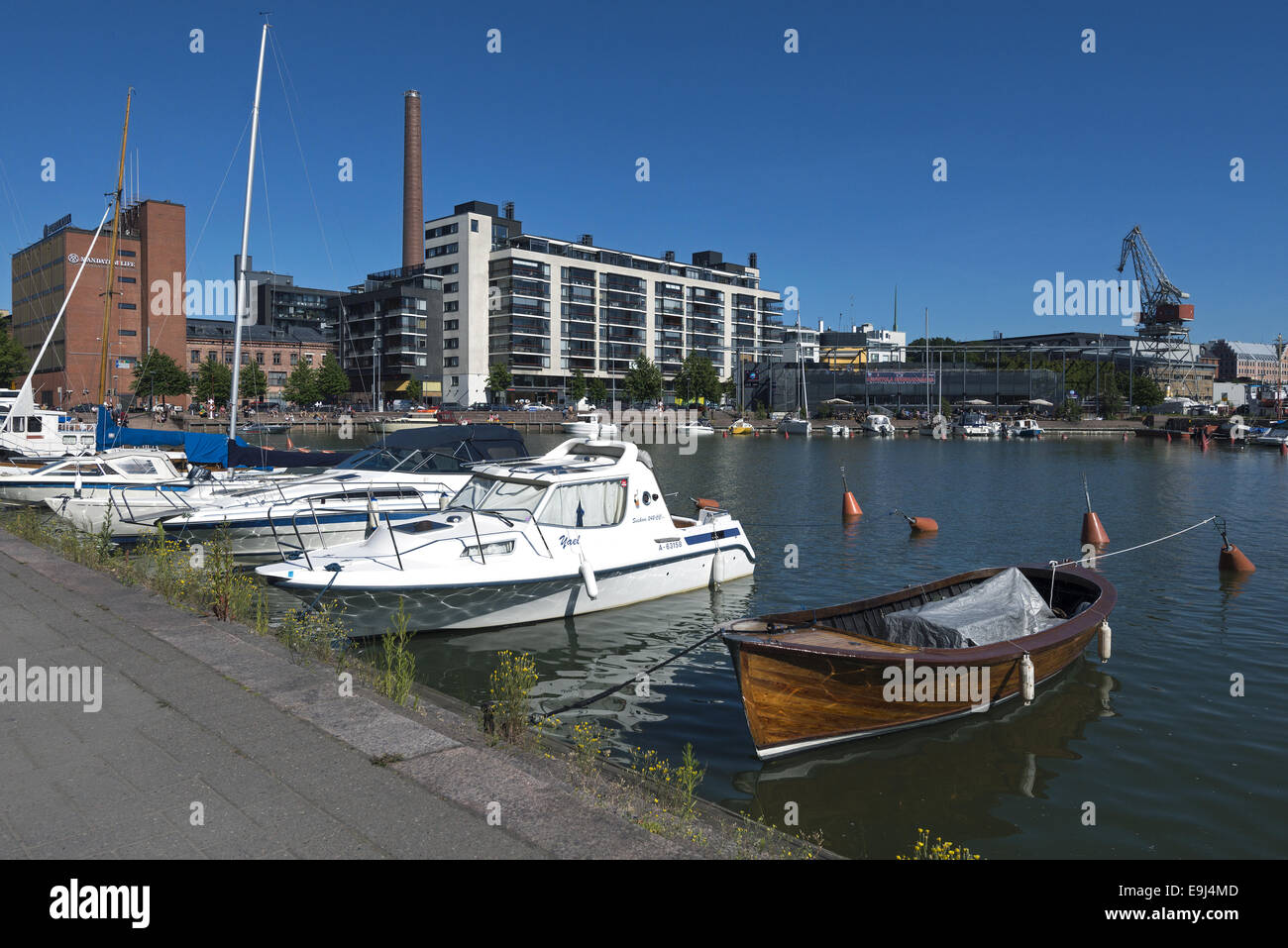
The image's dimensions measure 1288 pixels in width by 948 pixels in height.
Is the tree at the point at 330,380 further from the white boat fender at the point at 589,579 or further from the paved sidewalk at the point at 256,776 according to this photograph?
the paved sidewalk at the point at 256,776

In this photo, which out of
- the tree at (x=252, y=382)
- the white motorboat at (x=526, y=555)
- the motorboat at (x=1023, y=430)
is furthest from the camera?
the tree at (x=252, y=382)

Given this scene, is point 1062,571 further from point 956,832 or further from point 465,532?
point 465,532

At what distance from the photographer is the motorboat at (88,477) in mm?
23344

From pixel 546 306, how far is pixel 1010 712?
Result: 428 feet

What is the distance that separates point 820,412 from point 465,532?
122398 mm

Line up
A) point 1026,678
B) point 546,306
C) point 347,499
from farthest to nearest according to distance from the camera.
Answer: point 546,306, point 347,499, point 1026,678

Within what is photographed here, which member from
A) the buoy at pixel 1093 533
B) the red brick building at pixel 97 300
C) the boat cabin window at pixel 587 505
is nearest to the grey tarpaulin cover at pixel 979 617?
the boat cabin window at pixel 587 505

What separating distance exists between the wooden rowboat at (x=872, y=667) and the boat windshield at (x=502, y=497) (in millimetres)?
6083

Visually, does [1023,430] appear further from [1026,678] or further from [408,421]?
[1026,678]

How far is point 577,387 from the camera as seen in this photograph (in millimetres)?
131750

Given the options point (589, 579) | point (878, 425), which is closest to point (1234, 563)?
point (589, 579)

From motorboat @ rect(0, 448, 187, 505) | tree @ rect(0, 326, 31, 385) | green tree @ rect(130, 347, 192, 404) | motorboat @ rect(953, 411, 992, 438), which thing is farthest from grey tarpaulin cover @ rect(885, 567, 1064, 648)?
tree @ rect(0, 326, 31, 385)

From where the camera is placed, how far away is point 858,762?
33.9 ft
